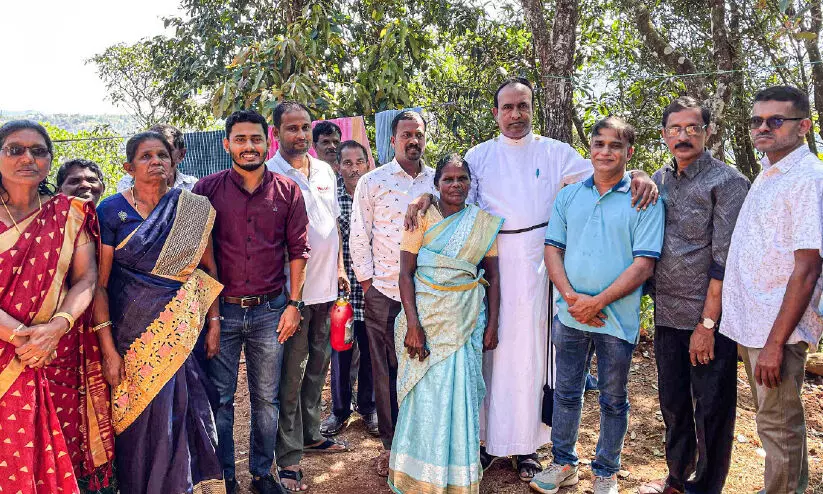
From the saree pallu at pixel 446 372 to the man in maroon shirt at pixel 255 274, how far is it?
0.70 meters

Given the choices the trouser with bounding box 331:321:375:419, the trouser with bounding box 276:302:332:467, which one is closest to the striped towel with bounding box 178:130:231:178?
the trouser with bounding box 331:321:375:419

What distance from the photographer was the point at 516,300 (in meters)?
3.52

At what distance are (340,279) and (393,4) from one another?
4561 mm

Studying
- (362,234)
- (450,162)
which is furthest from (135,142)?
(450,162)

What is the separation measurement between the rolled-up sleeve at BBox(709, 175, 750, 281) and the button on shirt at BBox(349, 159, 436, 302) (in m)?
1.52

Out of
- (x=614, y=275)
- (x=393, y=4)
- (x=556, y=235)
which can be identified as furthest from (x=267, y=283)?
(x=393, y=4)

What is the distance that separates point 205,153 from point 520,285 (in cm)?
402

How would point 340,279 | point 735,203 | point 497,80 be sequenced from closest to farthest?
point 735,203
point 340,279
point 497,80

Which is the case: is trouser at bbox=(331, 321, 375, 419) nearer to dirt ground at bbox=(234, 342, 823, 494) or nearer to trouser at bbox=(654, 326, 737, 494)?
dirt ground at bbox=(234, 342, 823, 494)

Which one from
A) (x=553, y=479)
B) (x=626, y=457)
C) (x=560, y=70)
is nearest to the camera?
(x=553, y=479)

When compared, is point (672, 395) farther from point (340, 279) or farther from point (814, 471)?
point (340, 279)

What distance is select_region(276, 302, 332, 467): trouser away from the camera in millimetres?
3533

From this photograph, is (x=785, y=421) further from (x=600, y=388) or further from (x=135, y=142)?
(x=135, y=142)

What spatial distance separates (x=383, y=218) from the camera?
12.0 ft
